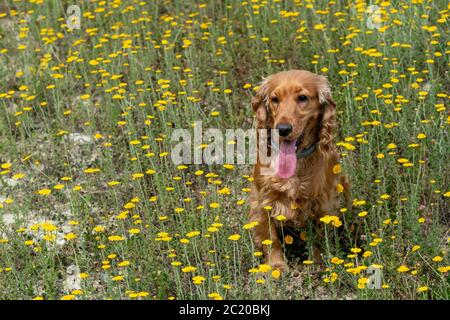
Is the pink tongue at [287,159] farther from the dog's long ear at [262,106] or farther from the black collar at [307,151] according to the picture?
the dog's long ear at [262,106]

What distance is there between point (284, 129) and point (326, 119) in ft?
1.63

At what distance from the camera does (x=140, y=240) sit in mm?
5648

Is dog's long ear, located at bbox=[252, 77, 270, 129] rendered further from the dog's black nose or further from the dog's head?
the dog's black nose

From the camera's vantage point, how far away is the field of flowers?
5.07 m

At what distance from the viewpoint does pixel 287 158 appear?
5254 mm

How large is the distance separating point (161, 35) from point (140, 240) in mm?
3024

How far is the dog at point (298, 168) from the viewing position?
527 cm

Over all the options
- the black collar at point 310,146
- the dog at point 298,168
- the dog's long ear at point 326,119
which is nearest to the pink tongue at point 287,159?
the dog at point 298,168

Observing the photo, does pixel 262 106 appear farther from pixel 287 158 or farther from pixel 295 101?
pixel 287 158

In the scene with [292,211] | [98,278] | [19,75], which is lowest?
[98,278]
